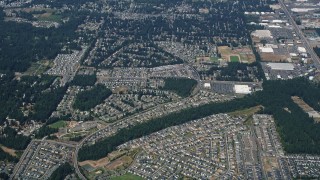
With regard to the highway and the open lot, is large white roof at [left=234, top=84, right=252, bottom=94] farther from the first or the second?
the open lot

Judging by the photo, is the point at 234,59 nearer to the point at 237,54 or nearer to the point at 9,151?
the point at 237,54

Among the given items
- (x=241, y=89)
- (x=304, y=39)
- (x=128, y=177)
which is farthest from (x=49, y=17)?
(x=128, y=177)

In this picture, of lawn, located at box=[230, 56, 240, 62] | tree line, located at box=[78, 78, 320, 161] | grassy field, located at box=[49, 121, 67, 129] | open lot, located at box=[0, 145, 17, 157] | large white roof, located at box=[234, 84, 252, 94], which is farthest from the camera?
lawn, located at box=[230, 56, 240, 62]

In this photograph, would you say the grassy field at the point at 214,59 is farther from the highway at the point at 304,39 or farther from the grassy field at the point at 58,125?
the grassy field at the point at 58,125

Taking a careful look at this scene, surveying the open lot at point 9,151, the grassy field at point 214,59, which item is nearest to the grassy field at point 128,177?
the open lot at point 9,151

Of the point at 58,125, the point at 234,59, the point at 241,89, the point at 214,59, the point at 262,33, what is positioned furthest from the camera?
the point at 262,33

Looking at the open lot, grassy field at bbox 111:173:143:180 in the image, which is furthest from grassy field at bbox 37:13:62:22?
grassy field at bbox 111:173:143:180

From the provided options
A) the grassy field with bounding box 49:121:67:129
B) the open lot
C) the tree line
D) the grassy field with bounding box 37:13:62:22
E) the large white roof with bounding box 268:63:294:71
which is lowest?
the open lot

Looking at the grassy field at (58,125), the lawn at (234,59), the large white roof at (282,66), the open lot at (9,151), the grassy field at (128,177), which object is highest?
the lawn at (234,59)

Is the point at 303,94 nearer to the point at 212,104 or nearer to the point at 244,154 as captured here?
the point at 212,104

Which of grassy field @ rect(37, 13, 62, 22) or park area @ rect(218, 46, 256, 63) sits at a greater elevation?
grassy field @ rect(37, 13, 62, 22)

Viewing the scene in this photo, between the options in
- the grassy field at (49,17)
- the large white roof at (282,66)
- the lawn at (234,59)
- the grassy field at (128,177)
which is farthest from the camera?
the grassy field at (49,17)
